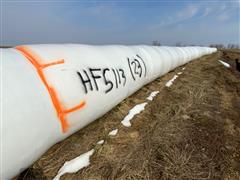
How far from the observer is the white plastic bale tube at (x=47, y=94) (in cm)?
153

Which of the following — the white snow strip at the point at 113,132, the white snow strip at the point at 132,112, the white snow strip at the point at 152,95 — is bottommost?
the white snow strip at the point at 152,95

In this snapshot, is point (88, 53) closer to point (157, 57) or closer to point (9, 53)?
point (9, 53)

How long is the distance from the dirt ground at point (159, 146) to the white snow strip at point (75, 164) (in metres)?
0.06

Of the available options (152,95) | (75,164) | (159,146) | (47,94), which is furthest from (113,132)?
(152,95)

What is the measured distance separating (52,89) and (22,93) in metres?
0.34

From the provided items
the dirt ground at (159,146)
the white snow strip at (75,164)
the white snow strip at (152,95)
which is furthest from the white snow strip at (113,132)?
the white snow strip at (152,95)

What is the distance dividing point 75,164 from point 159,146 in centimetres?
109

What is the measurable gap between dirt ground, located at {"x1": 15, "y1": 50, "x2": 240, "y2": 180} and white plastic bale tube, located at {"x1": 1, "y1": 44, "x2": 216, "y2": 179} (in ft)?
0.96

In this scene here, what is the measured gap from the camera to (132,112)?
347cm

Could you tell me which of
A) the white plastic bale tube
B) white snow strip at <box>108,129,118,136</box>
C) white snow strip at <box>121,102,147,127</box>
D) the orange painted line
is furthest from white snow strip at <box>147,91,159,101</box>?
the orange painted line

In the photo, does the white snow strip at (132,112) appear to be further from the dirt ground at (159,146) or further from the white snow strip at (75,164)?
the white snow strip at (75,164)

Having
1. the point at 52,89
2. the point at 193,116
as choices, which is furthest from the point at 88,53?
the point at 193,116

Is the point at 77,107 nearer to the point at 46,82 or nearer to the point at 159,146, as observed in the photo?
the point at 46,82

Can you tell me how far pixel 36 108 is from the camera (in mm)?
1689
